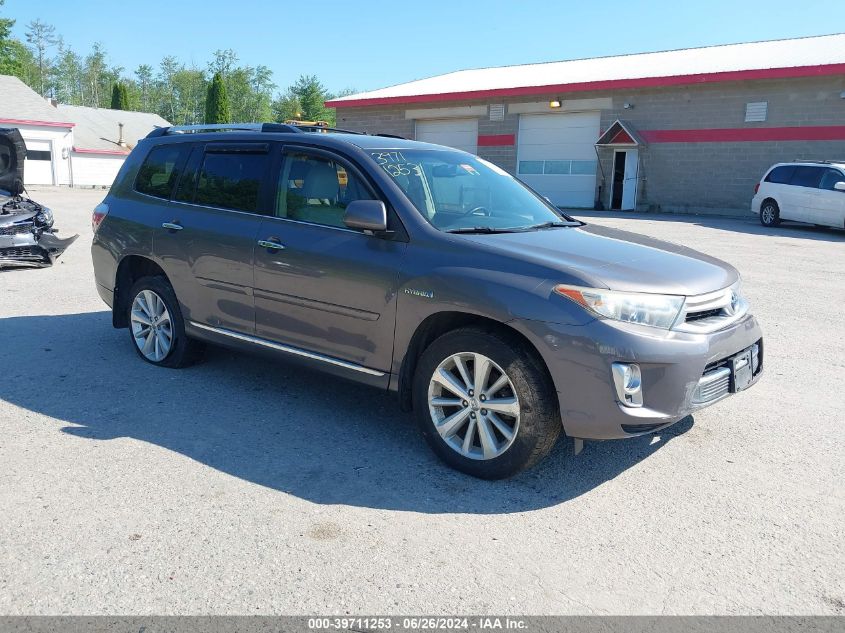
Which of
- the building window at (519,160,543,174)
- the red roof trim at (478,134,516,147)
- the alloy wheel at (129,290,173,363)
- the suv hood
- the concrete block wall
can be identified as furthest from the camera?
the red roof trim at (478,134,516,147)

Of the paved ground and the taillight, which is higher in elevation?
the taillight

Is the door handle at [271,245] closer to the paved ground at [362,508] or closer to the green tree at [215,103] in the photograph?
the paved ground at [362,508]

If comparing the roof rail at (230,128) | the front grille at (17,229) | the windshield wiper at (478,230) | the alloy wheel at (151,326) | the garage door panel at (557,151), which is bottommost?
the alloy wheel at (151,326)

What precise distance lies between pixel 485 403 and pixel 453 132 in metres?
29.1

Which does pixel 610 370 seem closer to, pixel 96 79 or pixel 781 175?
pixel 781 175

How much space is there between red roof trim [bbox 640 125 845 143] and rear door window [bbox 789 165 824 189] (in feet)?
15.7

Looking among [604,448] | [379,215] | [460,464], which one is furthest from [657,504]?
[379,215]

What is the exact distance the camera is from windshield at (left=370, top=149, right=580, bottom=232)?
452cm

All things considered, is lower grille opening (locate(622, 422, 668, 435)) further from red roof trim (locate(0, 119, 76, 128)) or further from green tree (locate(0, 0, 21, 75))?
green tree (locate(0, 0, 21, 75))

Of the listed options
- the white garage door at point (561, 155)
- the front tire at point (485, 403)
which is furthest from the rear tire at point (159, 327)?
the white garage door at point (561, 155)

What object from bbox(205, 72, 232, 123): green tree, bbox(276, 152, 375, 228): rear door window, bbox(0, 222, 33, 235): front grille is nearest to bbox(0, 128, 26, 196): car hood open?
bbox(0, 222, 33, 235): front grille

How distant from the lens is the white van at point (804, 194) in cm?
1834

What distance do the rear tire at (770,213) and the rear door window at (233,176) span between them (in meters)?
18.4

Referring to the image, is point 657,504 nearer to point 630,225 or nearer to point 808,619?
point 808,619
